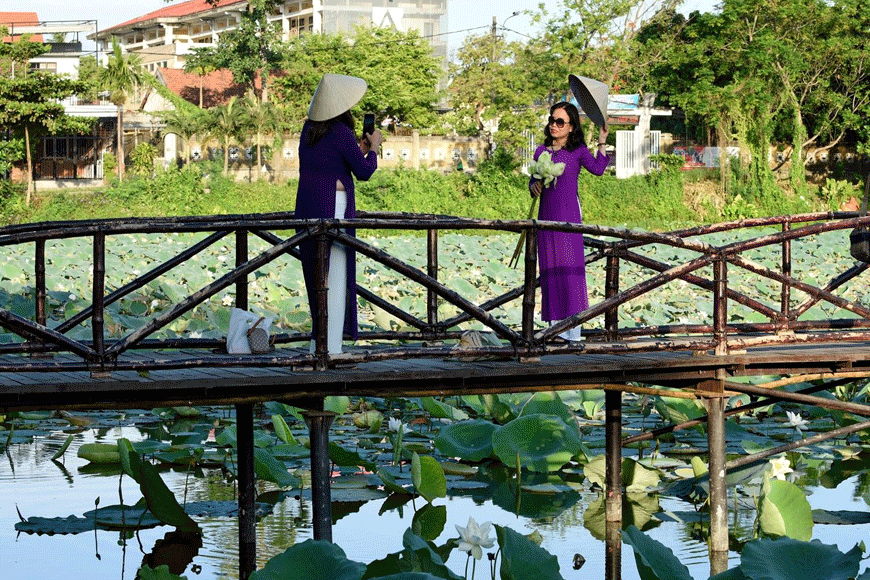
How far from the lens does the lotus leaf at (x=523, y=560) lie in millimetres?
4145

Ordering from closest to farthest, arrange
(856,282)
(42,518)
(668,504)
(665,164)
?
(42,518) → (668,504) → (856,282) → (665,164)

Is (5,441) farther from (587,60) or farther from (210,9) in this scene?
(210,9)

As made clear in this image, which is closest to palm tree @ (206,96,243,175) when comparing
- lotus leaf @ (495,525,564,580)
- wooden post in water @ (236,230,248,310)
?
wooden post in water @ (236,230,248,310)

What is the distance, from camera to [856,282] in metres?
16.9

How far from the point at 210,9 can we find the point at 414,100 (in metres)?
30.5

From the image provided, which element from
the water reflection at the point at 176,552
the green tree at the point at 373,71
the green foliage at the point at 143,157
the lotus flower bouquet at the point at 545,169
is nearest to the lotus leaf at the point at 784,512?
the lotus flower bouquet at the point at 545,169

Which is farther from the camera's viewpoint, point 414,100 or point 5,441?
point 414,100

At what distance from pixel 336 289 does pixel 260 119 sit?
35.4 metres

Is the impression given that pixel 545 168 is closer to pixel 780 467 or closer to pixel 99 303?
pixel 780 467

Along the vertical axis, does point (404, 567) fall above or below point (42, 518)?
above

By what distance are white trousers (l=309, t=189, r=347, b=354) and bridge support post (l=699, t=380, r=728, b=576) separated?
5.77 feet

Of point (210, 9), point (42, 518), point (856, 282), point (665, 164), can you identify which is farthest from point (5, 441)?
point (210, 9)

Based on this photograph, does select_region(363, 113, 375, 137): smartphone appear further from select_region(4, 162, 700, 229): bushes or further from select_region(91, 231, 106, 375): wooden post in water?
select_region(4, 162, 700, 229): bushes

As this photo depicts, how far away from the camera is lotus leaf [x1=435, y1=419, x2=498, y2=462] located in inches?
279
